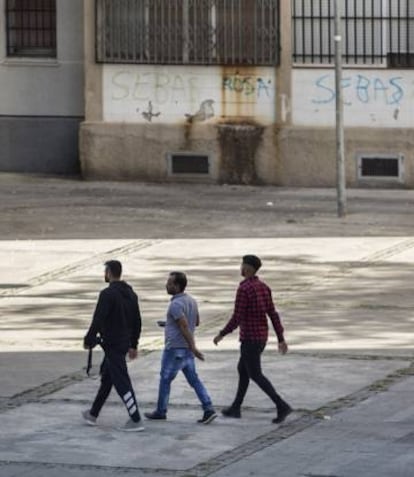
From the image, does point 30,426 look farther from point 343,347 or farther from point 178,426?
point 343,347

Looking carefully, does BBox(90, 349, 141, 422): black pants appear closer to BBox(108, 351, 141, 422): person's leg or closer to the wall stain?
BBox(108, 351, 141, 422): person's leg

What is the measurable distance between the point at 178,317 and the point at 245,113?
16.8m

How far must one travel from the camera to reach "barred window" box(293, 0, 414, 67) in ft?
101

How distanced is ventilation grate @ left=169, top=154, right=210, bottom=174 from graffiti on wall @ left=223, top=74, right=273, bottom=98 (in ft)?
4.23

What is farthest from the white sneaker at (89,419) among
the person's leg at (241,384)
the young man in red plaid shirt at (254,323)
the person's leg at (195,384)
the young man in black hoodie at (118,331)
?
the young man in red plaid shirt at (254,323)

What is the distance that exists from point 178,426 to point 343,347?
3.61 m

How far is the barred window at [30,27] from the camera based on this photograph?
33.0m

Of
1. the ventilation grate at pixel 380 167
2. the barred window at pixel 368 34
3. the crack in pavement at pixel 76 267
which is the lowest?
the crack in pavement at pixel 76 267

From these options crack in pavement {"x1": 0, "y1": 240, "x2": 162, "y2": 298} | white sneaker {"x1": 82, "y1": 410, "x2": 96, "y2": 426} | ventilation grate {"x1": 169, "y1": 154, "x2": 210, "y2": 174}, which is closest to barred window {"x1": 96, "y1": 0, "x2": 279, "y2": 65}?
ventilation grate {"x1": 169, "y1": 154, "x2": 210, "y2": 174}

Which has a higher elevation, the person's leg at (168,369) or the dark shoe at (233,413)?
the person's leg at (168,369)

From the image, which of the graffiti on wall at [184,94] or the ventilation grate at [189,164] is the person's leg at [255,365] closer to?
the graffiti on wall at [184,94]

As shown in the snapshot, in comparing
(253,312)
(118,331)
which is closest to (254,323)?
(253,312)

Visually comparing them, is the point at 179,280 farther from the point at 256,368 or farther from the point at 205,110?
the point at 205,110

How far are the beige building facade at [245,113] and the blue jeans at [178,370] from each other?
16.1 meters
